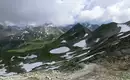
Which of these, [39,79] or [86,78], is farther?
[39,79]

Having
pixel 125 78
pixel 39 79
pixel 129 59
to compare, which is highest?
pixel 129 59

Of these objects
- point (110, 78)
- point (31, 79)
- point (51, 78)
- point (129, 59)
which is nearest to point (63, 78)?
point (51, 78)

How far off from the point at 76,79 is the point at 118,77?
7018 millimetres

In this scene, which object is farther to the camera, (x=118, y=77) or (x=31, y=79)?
(x=31, y=79)

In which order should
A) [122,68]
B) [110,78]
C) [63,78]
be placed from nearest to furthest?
[110,78] < [63,78] < [122,68]

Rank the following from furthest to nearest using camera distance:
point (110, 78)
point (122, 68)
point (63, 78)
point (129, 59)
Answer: point (129, 59) < point (122, 68) < point (63, 78) < point (110, 78)

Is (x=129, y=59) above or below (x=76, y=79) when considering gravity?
above

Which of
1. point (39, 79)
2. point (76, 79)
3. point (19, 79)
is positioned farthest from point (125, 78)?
point (19, 79)

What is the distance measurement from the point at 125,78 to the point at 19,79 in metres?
20.0

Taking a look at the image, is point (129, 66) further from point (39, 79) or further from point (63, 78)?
point (39, 79)

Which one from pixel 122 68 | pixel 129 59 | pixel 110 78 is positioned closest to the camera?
pixel 110 78

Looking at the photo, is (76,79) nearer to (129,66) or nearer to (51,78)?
(51,78)

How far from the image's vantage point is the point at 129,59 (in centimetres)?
6438

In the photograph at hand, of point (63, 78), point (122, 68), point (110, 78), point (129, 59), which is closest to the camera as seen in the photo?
point (110, 78)
